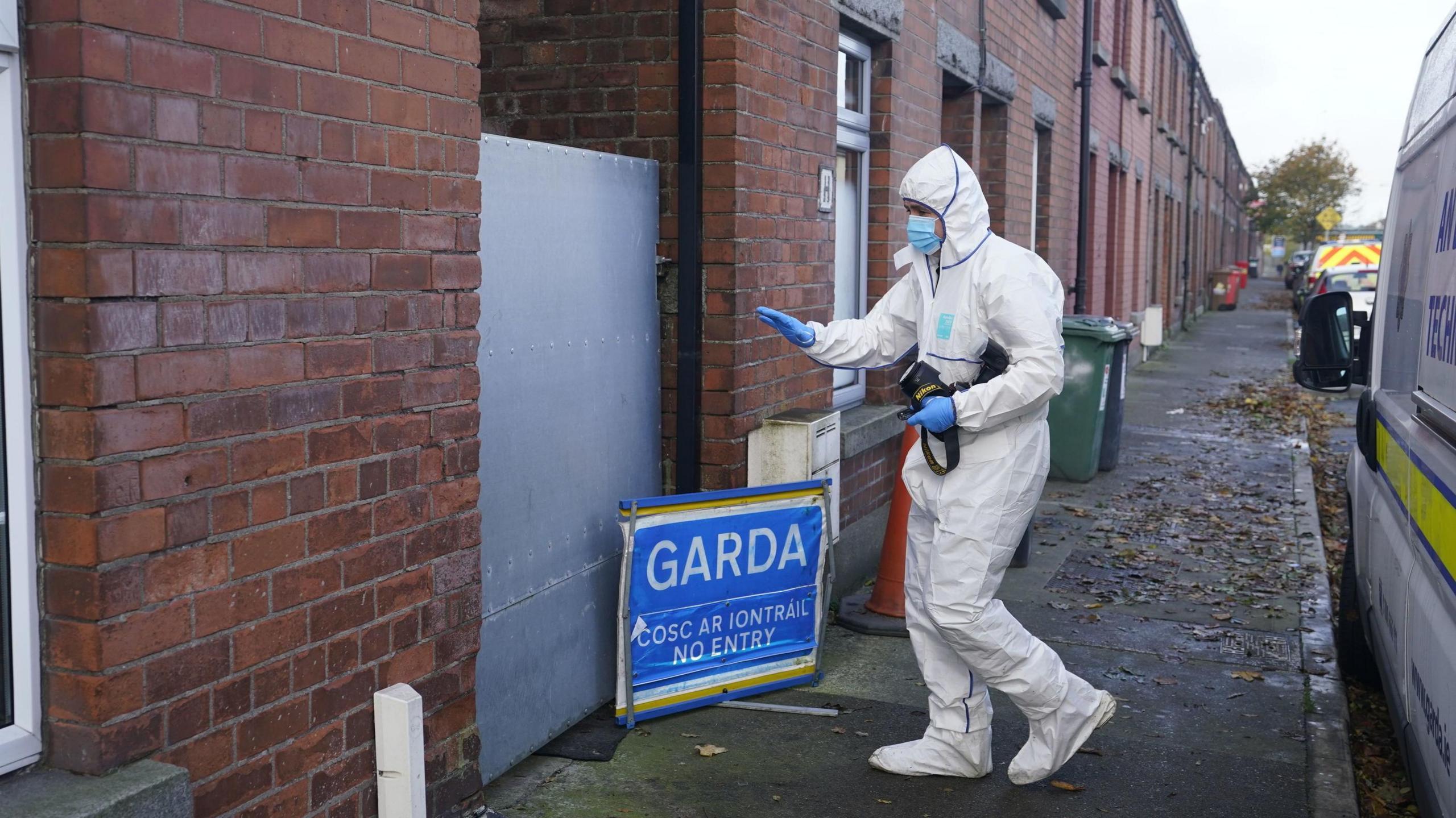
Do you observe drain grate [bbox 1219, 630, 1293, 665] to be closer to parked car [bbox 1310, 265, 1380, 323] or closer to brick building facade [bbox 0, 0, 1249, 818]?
brick building facade [bbox 0, 0, 1249, 818]

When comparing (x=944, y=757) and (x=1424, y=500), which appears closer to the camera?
(x=1424, y=500)

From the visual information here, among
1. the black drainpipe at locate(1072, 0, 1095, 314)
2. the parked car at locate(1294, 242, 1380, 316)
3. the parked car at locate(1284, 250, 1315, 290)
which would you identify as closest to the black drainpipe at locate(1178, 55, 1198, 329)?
the parked car at locate(1294, 242, 1380, 316)

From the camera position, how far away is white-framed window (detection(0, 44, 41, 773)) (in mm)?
2697

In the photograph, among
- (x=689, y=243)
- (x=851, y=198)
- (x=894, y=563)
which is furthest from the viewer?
(x=851, y=198)

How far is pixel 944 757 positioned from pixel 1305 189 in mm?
77878

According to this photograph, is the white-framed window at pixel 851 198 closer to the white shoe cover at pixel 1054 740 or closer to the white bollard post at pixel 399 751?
the white shoe cover at pixel 1054 740

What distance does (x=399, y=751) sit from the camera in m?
3.60

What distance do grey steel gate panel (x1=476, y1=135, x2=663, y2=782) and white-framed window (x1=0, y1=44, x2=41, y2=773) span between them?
1689 millimetres

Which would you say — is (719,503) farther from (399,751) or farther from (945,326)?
(399,751)

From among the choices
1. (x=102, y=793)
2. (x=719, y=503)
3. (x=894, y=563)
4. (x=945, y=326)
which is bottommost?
(x=894, y=563)

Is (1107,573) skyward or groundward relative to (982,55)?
groundward

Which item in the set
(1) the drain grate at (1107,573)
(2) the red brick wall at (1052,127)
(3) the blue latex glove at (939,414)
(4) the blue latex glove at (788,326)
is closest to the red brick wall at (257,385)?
(4) the blue latex glove at (788,326)

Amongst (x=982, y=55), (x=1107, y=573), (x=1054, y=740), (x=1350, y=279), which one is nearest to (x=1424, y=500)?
(x=1054, y=740)

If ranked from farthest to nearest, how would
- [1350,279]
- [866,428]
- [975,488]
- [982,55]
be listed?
[1350,279] → [982,55] → [866,428] → [975,488]
